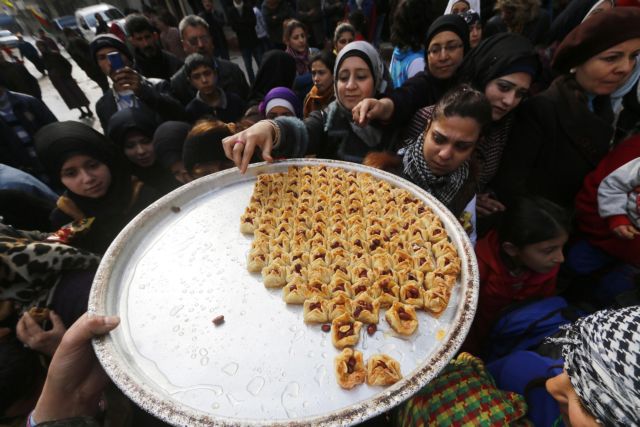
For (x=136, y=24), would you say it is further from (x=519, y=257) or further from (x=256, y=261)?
(x=519, y=257)

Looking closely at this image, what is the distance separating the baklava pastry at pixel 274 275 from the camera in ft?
5.28

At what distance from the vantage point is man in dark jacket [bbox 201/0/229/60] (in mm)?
8539

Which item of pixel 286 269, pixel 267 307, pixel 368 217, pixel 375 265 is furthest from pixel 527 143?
pixel 267 307

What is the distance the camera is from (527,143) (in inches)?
94.7

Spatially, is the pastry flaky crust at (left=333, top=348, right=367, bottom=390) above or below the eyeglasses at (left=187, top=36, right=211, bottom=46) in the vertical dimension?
below

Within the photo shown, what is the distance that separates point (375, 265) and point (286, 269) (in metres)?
0.51

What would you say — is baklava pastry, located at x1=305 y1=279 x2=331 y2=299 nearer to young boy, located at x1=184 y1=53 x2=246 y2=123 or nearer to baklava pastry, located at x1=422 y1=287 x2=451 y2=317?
baklava pastry, located at x1=422 y1=287 x2=451 y2=317

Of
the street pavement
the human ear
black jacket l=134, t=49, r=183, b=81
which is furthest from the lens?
the street pavement

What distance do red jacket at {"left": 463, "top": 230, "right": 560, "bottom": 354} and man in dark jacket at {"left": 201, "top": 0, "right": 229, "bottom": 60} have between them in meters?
9.47

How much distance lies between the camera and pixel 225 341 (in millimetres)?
1376

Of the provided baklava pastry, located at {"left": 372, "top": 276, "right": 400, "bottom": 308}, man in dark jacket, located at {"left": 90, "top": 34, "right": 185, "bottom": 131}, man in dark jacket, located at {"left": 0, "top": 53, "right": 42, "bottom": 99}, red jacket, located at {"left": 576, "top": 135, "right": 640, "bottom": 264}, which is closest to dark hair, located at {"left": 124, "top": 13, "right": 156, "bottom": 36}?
man in dark jacket, located at {"left": 90, "top": 34, "right": 185, "bottom": 131}

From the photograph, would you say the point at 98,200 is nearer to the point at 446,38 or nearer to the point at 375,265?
the point at 375,265

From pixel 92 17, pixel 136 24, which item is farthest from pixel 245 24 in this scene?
pixel 92 17

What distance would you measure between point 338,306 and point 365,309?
134 millimetres
